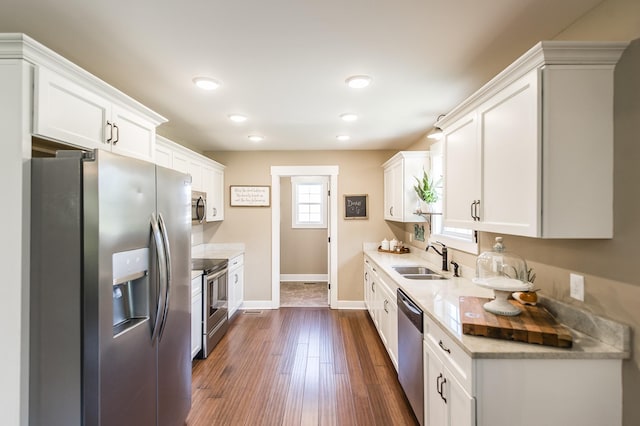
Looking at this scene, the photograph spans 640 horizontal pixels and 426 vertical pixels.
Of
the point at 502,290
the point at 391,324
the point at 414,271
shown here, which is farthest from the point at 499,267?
the point at 414,271

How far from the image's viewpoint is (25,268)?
1246mm

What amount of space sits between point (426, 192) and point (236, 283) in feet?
9.52

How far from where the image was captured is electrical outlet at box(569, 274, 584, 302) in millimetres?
1464

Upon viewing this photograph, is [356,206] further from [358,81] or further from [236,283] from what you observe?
[358,81]

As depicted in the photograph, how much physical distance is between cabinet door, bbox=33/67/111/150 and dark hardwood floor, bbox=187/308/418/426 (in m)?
2.06

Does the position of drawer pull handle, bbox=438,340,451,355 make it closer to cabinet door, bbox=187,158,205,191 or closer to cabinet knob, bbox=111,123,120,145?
cabinet knob, bbox=111,123,120,145

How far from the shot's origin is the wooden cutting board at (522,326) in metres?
1.33

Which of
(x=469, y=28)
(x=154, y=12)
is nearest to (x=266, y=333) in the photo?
(x=154, y=12)

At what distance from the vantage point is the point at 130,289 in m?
1.53

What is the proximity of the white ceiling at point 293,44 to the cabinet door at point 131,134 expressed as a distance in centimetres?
32

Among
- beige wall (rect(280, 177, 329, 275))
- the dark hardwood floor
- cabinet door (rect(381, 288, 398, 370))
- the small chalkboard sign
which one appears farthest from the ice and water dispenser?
beige wall (rect(280, 177, 329, 275))

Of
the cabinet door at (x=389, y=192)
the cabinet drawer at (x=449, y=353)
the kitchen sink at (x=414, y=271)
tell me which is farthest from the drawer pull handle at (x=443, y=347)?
the cabinet door at (x=389, y=192)

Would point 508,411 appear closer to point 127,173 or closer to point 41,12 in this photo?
point 127,173

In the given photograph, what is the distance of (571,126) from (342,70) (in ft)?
4.38
